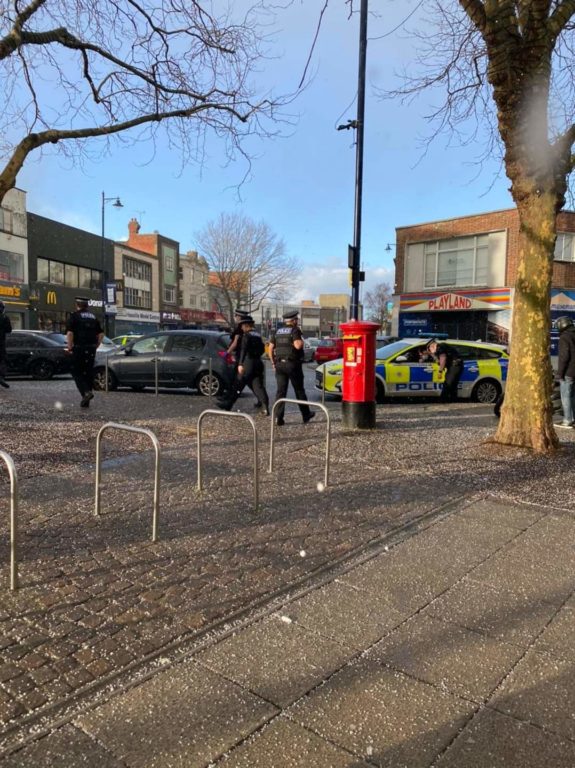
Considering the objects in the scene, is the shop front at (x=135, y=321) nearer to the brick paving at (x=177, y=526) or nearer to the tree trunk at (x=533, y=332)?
the brick paving at (x=177, y=526)

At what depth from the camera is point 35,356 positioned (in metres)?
16.3

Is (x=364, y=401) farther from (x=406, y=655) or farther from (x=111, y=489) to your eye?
(x=406, y=655)

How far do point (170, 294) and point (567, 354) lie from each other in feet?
173

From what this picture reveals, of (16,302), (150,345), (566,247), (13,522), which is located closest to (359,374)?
(13,522)

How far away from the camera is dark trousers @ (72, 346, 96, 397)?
9.87 metres

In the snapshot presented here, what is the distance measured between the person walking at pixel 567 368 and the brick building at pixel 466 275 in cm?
1596

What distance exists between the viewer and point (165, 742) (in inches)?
82.7

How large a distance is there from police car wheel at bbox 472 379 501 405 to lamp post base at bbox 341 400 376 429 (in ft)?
16.3

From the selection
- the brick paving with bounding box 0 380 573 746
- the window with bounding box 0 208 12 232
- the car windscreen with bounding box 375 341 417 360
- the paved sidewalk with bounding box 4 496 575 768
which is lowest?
the paved sidewalk with bounding box 4 496 575 768

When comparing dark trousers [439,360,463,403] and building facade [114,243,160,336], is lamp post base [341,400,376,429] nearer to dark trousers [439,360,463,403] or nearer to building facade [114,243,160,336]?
dark trousers [439,360,463,403]

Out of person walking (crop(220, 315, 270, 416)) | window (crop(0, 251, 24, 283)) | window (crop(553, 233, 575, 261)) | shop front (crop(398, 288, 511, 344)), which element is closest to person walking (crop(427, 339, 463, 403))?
person walking (crop(220, 315, 270, 416))

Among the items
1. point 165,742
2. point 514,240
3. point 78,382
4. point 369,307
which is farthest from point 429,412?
point 369,307

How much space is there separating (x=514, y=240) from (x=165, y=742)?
2566 cm

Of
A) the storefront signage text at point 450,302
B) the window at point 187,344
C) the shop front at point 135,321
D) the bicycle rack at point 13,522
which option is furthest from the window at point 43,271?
the bicycle rack at point 13,522
